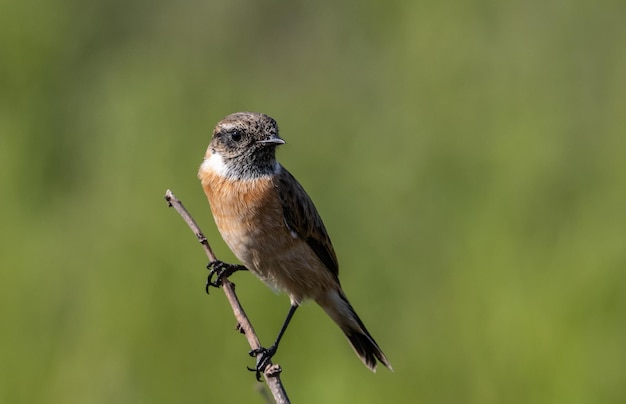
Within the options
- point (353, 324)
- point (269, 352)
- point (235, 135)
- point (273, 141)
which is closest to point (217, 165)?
point (235, 135)

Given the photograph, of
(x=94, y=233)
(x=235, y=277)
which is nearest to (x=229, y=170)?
(x=235, y=277)

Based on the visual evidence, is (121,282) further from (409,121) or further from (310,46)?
(310,46)

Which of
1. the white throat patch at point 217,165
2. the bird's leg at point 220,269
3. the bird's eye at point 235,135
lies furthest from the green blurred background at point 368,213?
the bird's eye at point 235,135

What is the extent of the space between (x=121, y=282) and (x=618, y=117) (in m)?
2.55

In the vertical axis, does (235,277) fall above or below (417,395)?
above

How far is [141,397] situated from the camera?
15.0 feet

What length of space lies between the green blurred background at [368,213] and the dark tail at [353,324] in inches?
3.9

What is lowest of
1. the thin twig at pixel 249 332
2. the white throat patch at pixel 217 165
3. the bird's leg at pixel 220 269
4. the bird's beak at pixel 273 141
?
the thin twig at pixel 249 332

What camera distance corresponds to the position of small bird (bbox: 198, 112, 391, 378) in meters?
4.29

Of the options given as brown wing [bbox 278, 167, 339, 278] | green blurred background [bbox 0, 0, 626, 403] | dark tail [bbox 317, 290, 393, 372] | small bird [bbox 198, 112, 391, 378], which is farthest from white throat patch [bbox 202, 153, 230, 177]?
dark tail [bbox 317, 290, 393, 372]

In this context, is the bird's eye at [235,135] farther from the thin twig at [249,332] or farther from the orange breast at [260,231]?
the thin twig at [249,332]

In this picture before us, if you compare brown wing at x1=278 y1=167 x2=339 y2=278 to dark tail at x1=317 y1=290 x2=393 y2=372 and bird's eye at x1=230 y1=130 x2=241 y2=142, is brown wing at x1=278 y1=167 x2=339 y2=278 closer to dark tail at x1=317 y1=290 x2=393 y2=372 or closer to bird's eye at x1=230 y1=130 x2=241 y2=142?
dark tail at x1=317 y1=290 x2=393 y2=372

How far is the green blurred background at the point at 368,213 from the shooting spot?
4.59 m

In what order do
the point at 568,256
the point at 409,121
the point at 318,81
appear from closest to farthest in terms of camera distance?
the point at 568,256, the point at 409,121, the point at 318,81
